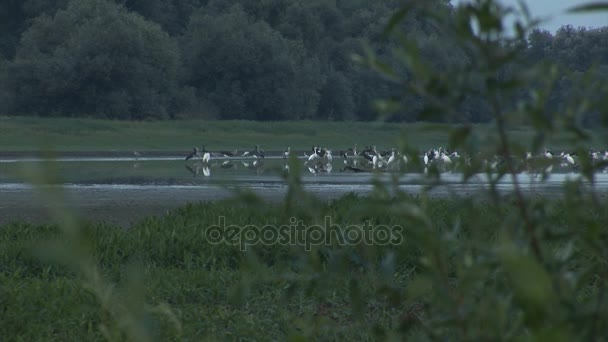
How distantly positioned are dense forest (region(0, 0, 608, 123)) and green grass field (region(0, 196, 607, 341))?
32804mm

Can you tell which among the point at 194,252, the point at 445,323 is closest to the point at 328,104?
the point at 194,252

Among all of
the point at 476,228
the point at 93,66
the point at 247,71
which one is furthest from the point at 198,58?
the point at 476,228

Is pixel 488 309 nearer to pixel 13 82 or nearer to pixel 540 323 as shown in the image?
pixel 540 323

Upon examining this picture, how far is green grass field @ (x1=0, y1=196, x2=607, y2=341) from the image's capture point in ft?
6.23

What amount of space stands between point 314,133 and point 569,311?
4649 centimetres

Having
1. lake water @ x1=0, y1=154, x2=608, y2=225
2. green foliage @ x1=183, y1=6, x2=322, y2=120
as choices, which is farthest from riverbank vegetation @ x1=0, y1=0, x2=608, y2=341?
green foliage @ x1=183, y1=6, x2=322, y2=120

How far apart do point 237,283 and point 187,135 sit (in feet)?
122

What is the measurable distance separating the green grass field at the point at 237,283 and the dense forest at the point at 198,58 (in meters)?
32.8

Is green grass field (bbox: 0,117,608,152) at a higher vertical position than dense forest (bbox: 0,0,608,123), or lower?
lower

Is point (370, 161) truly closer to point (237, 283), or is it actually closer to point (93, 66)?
point (93, 66)

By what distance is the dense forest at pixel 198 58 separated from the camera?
4831 cm

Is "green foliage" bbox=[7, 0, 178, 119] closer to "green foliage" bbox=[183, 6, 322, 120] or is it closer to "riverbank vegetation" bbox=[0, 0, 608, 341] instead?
"green foliage" bbox=[183, 6, 322, 120]

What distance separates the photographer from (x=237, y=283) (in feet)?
23.0

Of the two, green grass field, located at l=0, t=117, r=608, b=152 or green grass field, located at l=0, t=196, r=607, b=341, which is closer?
green grass field, located at l=0, t=196, r=607, b=341
